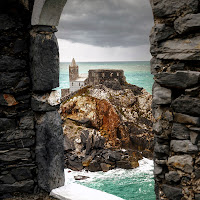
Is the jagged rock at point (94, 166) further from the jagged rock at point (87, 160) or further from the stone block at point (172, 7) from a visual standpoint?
the stone block at point (172, 7)

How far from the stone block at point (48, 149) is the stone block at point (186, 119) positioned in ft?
6.97

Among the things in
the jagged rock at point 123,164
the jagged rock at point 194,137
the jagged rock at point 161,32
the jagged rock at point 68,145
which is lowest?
the jagged rock at point 123,164

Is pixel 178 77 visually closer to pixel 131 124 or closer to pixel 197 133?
pixel 197 133

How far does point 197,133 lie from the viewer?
176 cm

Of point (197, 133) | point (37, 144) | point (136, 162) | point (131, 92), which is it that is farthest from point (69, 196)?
point (131, 92)

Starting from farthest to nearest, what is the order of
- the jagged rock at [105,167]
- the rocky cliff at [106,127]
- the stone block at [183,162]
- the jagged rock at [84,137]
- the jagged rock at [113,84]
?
the jagged rock at [113,84]
the jagged rock at [84,137]
the rocky cliff at [106,127]
the jagged rock at [105,167]
the stone block at [183,162]

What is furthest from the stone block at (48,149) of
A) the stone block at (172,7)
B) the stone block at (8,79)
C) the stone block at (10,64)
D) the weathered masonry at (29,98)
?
the stone block at (172,7)

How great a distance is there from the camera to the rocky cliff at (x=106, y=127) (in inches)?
1115

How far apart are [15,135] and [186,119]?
100 inches

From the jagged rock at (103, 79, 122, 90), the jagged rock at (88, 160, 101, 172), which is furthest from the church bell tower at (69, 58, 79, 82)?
the jagged rock at (88, 160, 101, 172)

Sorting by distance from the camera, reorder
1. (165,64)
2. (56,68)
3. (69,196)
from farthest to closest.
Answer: (56,68), (69,196), (165,64)

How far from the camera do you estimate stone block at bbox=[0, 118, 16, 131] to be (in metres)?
3.42

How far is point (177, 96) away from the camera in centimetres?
187

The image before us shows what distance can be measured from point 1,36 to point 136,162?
92.5 feet
